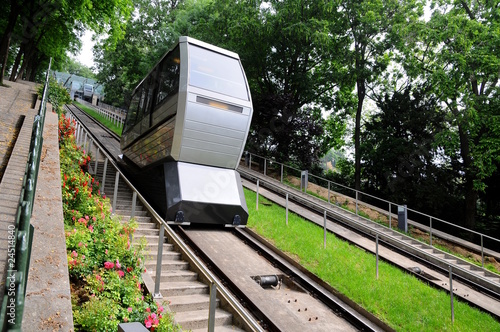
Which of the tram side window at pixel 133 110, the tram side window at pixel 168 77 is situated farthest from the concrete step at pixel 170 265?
the tram side window at pixel 133 110

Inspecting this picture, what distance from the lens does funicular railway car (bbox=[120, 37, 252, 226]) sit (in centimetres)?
762

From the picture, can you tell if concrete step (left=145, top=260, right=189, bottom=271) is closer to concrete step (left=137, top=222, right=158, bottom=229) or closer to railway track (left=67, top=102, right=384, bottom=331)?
railway track (left=67, top=102, right=384, bottom=331)

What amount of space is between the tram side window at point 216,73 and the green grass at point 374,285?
12.0 feet

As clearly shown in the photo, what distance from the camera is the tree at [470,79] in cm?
1391

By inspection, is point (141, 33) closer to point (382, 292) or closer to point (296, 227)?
point (296, 227)

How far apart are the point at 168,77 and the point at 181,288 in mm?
5249

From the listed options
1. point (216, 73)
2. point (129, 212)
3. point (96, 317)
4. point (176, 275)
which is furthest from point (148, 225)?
point (96, 317)

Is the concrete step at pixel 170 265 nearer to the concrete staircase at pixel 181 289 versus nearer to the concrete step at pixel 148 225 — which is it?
the concrete staircase at pixel 181 289

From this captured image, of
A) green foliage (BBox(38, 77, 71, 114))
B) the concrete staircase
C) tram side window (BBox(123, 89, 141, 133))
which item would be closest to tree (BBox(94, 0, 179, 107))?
green foliage (BBox(38, 77, 71, 114))

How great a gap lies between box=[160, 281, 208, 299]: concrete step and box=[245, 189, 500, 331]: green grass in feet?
8.72

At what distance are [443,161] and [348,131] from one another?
1263cm

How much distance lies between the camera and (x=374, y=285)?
6977 mm

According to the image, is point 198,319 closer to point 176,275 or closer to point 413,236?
point 176,275

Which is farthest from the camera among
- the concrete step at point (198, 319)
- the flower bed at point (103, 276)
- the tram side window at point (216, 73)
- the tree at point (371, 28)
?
the tree at point (371, 28)
